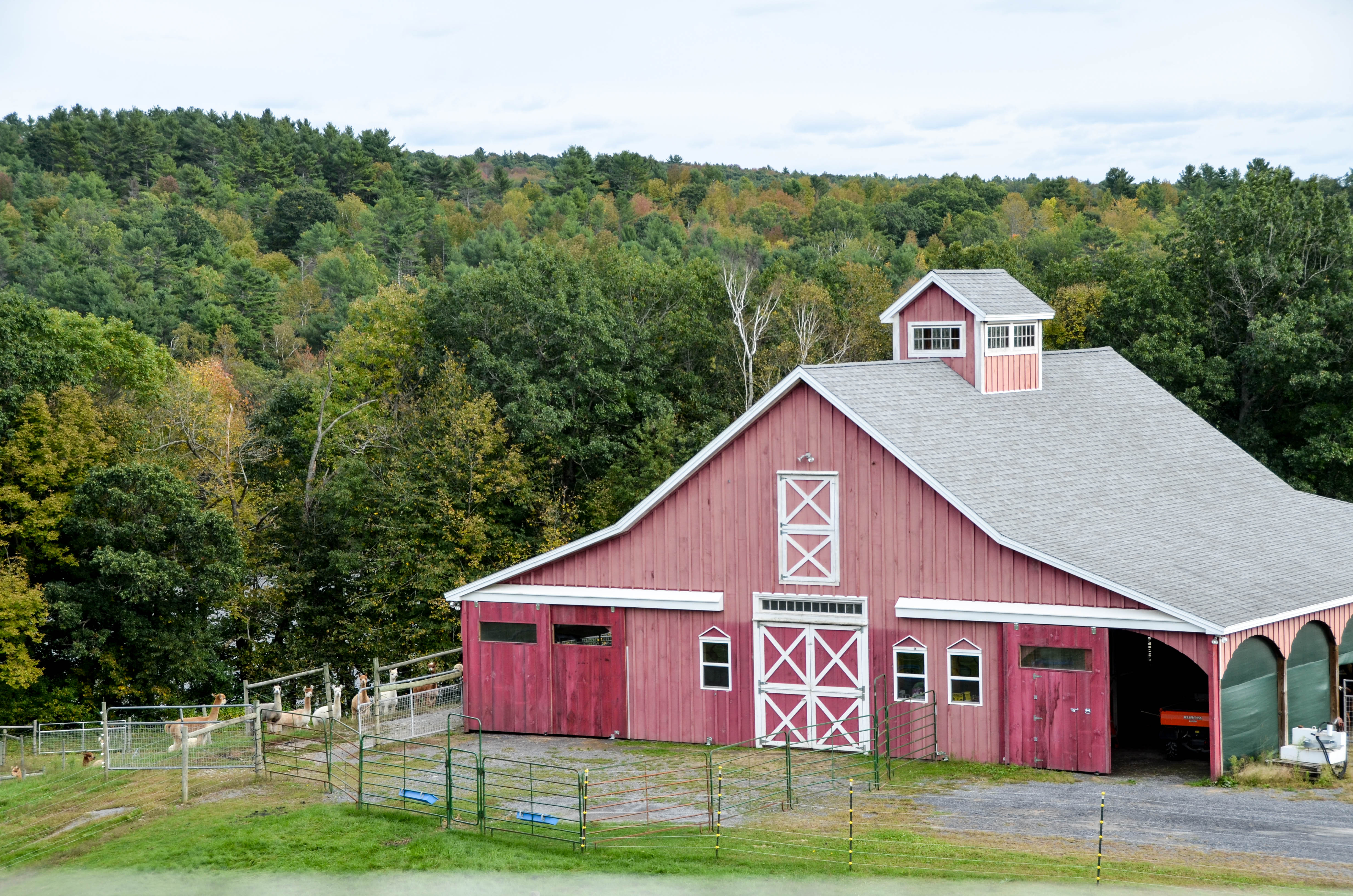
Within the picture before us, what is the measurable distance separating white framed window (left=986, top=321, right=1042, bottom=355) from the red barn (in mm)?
129

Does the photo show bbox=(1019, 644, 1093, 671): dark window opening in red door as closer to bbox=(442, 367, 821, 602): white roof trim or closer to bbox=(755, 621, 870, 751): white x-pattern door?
bbox=(755, 621, 870, 751): white x-pattern door

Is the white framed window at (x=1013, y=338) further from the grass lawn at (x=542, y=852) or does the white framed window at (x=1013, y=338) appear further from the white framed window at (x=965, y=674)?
the grass lawn at (x=542, y=852)

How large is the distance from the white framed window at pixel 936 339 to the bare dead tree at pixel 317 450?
74.1ft

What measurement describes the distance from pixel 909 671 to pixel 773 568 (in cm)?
320

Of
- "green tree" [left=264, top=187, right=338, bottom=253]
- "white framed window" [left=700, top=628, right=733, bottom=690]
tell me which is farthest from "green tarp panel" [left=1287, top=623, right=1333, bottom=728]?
"green tree" [left=264, top=187, right=338, bottom=253]

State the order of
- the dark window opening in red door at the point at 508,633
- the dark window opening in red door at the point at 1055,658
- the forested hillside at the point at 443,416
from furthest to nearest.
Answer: the forested hillside at the point at 443,416, the dark window opening in red door at the point at 508,633, the dark window opening in red door at the point at 1055,658

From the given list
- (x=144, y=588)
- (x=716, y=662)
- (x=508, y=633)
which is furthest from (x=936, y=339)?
(x=144, y=588)

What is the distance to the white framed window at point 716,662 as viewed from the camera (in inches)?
1078

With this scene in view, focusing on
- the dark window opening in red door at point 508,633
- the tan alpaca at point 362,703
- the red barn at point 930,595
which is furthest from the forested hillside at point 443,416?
the red barn at point 930,595

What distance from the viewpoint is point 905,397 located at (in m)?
28.4

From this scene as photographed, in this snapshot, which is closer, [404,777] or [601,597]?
[404,777]

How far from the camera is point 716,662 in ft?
90.4

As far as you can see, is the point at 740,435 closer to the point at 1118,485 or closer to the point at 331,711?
the point at 1118,485

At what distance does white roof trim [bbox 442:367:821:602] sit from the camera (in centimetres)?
2669
